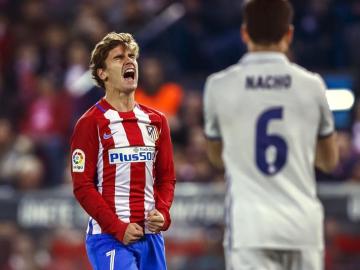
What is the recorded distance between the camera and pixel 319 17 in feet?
45.6

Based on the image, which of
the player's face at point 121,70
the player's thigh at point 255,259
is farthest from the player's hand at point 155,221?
the player's thigh at point 255,259

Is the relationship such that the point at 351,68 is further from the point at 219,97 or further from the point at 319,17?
the point at 219,97

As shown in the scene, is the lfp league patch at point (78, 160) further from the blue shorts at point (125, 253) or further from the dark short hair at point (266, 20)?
the dark short hair at point (266, 20)

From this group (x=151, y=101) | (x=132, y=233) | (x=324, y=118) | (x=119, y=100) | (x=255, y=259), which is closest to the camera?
(x=255, y=259)

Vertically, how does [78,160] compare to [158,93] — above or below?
below

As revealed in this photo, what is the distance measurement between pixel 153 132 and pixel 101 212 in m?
0.54

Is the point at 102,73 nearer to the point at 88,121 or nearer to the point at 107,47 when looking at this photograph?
the point at 107,47

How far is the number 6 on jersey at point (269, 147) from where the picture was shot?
5402 millimetres

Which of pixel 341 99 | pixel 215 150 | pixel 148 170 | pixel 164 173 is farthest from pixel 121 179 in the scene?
pixel 341 99

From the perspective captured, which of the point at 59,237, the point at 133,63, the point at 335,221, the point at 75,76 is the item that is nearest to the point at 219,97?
the point at 133,63

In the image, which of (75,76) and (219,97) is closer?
(219,97)

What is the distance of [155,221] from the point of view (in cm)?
627

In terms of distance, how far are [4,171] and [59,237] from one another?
1.47 m

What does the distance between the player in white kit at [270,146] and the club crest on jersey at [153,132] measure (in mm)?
894
